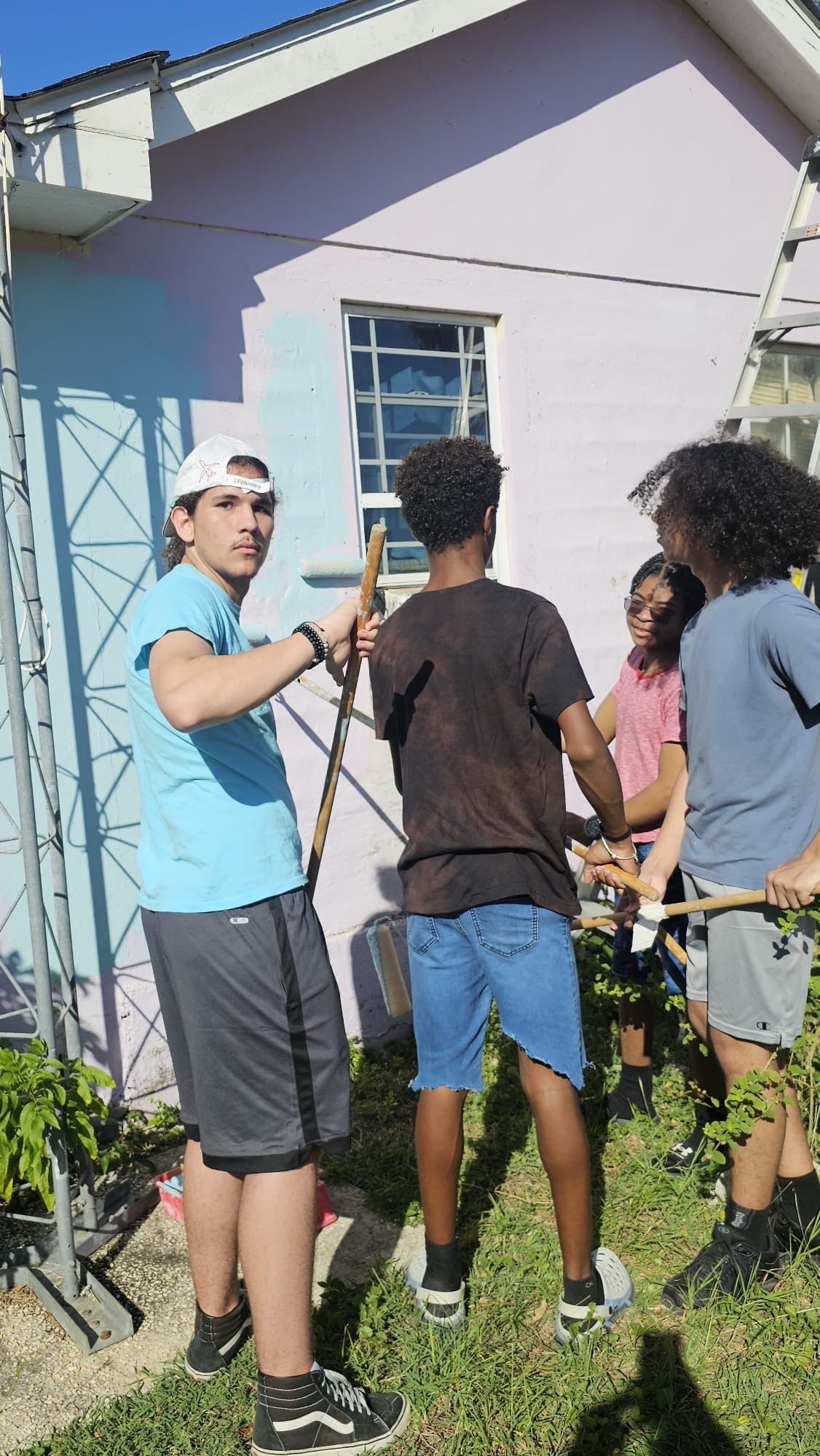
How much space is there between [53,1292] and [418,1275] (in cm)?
109

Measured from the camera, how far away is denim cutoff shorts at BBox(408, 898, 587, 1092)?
264cm

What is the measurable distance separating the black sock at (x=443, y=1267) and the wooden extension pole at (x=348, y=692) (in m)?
1.03

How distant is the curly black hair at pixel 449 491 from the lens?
2.75 meters

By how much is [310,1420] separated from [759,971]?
1.49 meters

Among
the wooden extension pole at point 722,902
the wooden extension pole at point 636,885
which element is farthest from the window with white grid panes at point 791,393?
the wooden extension pole at point 722,902

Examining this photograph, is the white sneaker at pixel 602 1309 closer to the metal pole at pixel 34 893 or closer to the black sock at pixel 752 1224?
the black sock at pixel 752 1224

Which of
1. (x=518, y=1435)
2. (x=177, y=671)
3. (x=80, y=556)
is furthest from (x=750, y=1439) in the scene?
(x=80, y=556)

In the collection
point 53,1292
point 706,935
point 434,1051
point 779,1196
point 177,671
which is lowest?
point 53,1292

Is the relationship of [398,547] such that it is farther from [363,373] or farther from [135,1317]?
[135,1317]

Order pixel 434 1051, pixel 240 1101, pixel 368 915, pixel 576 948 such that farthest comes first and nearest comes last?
pixel 576 948 → pixel 368 915 → pixel 434 1051 → pixel 240 1101

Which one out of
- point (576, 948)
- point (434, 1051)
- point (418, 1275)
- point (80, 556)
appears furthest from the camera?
point (576, 948)

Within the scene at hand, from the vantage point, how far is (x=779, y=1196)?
9.66 ft

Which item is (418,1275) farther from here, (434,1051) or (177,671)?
(177,671)

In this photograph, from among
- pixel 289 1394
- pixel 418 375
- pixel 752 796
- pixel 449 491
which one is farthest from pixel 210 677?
pixel 418 375
